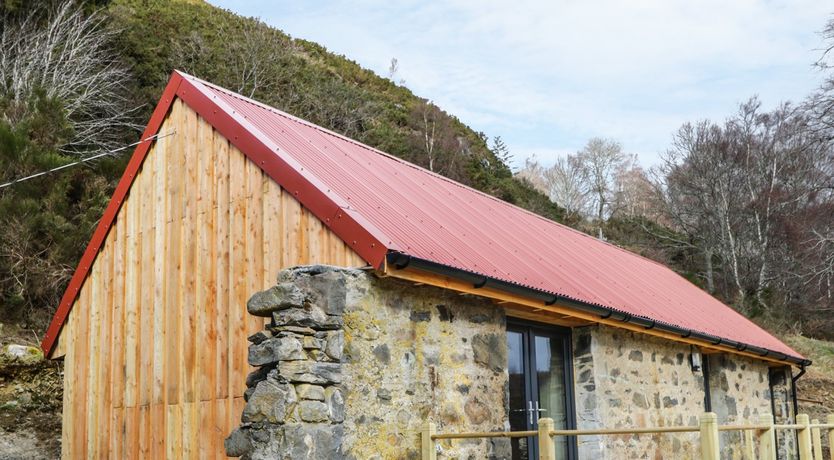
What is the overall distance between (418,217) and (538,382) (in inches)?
98.8

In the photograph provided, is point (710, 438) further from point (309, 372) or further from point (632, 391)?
point (632, 391)

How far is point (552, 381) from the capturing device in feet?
31.7

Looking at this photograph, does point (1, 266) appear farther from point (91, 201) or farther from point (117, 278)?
point (117, 278)

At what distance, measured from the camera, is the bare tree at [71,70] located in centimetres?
1858

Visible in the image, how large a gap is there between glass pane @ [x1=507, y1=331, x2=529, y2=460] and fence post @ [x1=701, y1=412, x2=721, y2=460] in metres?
3.06

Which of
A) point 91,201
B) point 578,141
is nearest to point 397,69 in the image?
point 578,141

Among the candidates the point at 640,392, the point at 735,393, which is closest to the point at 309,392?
the point at 640,392

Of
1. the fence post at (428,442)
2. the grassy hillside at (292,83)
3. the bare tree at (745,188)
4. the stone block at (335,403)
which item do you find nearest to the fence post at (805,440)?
the fence post at (428,442)

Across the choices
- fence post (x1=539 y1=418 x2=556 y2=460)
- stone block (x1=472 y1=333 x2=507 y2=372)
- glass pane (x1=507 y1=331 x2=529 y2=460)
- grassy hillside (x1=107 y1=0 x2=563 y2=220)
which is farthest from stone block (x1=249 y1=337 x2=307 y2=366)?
grassy hillside (x1=107 y1=0 x2=563 y2=220)

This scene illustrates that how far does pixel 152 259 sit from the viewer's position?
8.88 metres

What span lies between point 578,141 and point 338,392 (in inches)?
1916

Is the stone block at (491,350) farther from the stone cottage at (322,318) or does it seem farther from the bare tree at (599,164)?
the bare tree at (599,164)

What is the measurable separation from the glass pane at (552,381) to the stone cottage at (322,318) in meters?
0.03

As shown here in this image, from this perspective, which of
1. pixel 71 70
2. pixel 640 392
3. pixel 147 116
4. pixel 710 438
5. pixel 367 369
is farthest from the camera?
pixel 147 116
